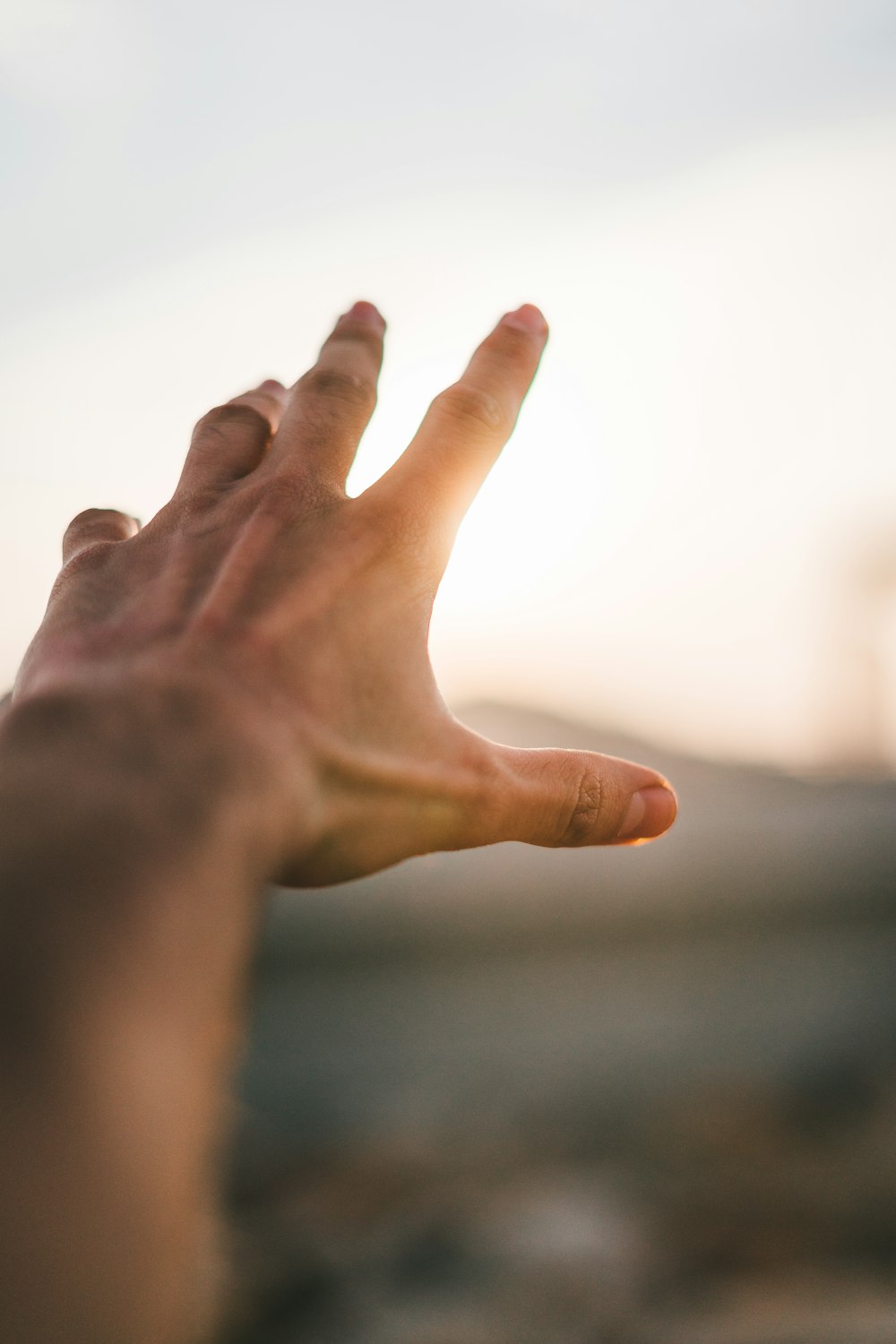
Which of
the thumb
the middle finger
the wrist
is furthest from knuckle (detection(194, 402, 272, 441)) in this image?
the thumb

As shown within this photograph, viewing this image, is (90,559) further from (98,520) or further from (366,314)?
(366,314)

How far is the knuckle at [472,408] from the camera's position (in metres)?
1.67

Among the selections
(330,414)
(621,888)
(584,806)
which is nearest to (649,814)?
(584,806)

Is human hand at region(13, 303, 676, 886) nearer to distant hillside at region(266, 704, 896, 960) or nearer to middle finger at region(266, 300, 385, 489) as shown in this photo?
middle finger at region(266, 300, 385, 489)

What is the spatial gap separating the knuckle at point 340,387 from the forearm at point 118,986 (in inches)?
30.8

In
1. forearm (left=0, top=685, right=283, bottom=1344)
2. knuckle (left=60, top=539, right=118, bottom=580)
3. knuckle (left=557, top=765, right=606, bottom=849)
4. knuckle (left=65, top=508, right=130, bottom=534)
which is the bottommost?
forearm (left=0, top=685, right=283, bottom=1344)

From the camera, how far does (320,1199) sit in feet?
16.1

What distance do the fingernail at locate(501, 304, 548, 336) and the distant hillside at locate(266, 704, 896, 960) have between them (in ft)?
20.9

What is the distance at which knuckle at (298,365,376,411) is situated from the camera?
1.72 m

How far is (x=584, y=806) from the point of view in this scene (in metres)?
1.57

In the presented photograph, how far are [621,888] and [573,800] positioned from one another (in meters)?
8.55

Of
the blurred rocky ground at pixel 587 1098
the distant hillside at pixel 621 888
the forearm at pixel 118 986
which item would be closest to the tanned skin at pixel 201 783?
the forearm at pixel 118 986

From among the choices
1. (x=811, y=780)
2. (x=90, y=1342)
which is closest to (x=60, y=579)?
(x=90, y=1342)

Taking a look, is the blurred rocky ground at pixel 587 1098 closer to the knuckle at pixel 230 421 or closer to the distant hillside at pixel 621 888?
the distant hillside at pixel 621 888
